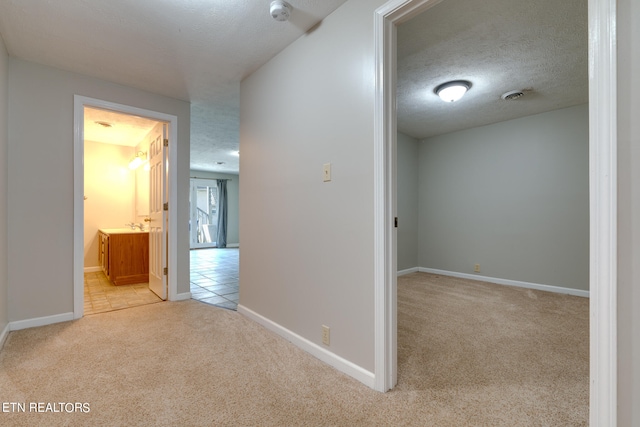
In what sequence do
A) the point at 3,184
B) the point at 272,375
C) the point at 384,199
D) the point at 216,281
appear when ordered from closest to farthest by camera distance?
the point at 384,199 < the point at 272,375 < the point at 3,184 < the point at 216,281

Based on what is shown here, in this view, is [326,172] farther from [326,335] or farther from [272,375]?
[272,375]

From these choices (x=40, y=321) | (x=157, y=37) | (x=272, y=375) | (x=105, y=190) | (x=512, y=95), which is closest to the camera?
(x=272, y=375)

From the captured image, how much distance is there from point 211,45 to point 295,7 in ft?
2.58

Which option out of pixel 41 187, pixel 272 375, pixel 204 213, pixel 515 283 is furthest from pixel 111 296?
pixel 204 213

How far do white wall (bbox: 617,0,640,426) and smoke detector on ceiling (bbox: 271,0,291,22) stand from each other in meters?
1.60

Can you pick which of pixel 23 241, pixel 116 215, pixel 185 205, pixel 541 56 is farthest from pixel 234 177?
A: pixel 541 56

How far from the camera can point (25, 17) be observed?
1927 mm

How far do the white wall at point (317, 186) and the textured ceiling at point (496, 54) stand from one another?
2.12 feet

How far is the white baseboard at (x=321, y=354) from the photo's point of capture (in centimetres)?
167

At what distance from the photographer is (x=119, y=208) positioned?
5.38 meters

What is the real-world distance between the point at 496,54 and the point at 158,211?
12.3 feet

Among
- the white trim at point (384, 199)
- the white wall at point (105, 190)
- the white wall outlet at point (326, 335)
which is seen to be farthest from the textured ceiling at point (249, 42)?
the white wall at point (105, 190)

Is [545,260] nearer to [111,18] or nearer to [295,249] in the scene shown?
[295,249]

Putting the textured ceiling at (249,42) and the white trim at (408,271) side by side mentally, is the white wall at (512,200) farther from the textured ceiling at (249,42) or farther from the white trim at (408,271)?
the textured ceiling at (249,42)
